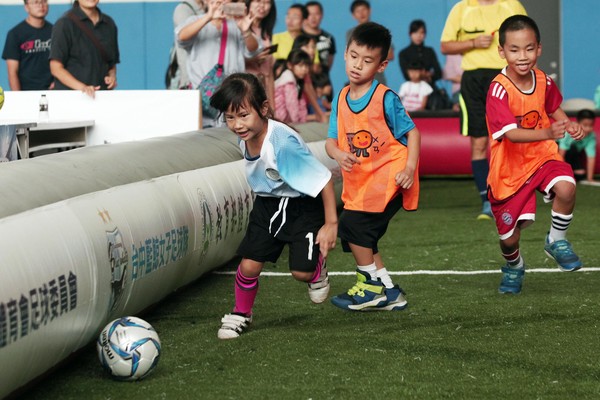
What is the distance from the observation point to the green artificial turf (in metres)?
3.88

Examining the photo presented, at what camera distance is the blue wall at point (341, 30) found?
17.6 m

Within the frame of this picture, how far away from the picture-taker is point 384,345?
4.52m

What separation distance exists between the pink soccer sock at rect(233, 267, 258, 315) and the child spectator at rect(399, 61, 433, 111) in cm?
969

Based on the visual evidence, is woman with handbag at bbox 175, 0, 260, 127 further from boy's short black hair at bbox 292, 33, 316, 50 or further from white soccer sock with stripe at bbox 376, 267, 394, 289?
boy's short black hair at bbox 292, 33, 316, 50

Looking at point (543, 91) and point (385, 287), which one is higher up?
point (543, 91)

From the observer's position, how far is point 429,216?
9328 mm

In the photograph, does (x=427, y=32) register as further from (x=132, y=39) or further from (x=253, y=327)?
(x=253, y=327)

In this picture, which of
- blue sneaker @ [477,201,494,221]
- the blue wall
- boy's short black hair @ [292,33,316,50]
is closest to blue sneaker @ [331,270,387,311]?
blue sneaker @ [477,201,494,221]

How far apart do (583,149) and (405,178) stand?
7.67 m

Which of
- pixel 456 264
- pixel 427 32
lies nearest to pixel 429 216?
pixel 456 264

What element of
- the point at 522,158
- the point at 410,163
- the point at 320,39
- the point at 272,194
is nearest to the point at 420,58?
the point at 320,39

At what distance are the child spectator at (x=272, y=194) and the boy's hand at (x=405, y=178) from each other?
39 centimetres

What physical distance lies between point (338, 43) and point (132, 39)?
350 centimetres

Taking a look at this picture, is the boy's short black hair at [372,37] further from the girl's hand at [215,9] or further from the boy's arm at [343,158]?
the girl's hand at [215,9]
